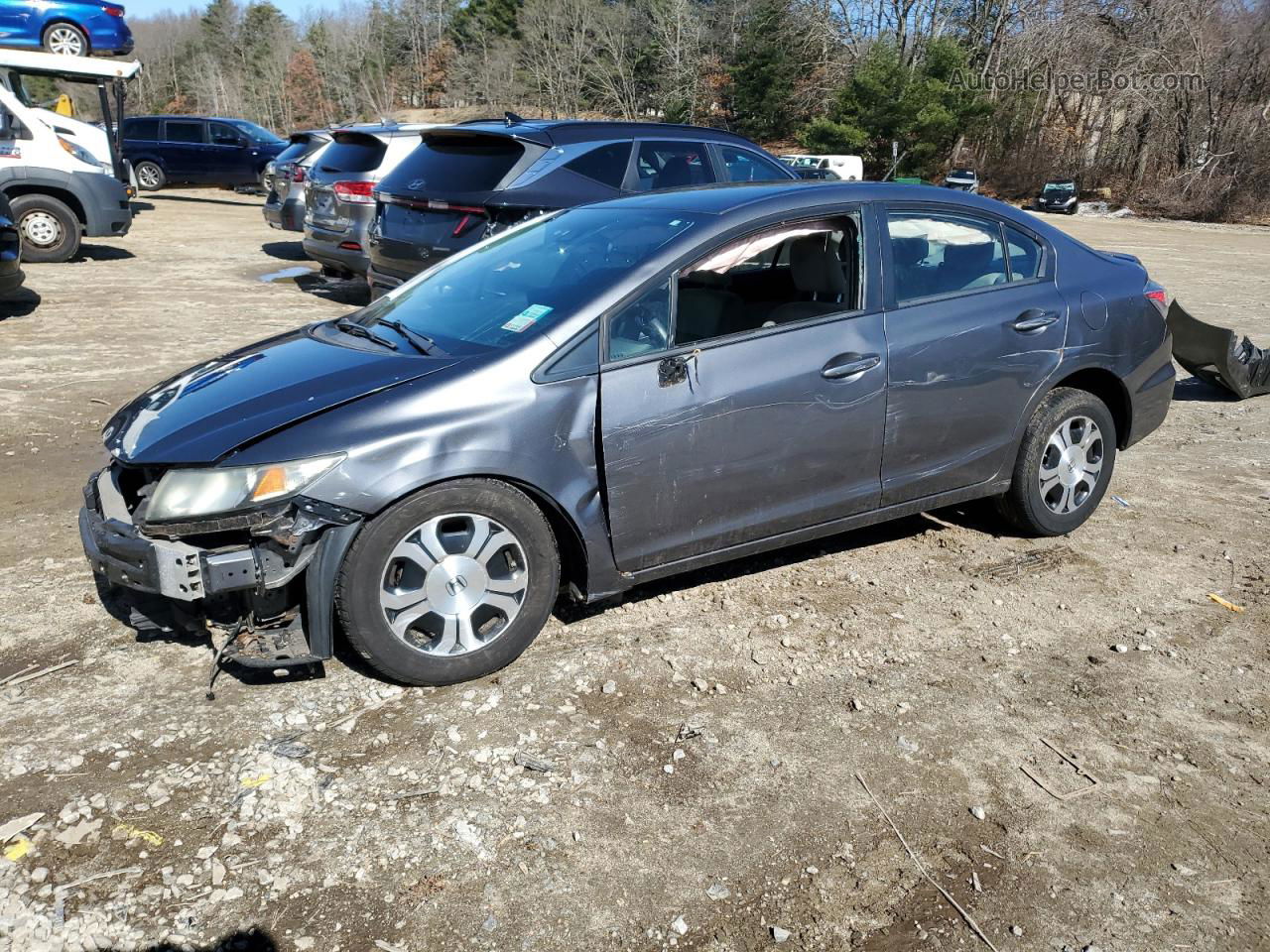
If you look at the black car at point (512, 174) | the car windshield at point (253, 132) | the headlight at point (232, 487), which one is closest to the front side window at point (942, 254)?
the headlight at point (232, 487)

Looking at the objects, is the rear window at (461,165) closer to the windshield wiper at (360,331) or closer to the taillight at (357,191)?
the taillight at (357,191)

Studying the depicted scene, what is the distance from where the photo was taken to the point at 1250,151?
35375 millimetres

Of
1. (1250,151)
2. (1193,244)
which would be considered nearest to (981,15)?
(1250,151)

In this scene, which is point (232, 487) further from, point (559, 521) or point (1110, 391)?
point (1110, 391)

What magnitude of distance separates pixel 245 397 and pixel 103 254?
12.6 metres

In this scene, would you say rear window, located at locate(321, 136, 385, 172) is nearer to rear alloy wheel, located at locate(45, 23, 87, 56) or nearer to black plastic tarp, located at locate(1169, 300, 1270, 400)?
black plastic tarp, located at locate(1169, 300, 1270, 400)

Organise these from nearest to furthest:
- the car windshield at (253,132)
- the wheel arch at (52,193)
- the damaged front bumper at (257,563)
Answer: the damaged front bumper at (257,563)
the wheel arch at (52,193)
the car windshield at (253,132)

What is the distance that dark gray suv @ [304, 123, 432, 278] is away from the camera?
1048 centimetres

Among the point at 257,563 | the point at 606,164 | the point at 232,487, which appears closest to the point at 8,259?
the point at 606,164

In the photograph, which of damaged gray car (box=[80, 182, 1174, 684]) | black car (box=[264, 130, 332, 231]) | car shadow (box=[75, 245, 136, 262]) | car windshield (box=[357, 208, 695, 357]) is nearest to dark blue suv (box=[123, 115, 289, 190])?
black car (box=[264, 130, 332, 231])

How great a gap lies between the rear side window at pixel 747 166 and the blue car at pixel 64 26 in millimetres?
13145

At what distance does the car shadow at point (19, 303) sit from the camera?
1009 centimetres

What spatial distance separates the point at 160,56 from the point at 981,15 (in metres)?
67.5

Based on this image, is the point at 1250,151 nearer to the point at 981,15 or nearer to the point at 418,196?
the point at 981,15
